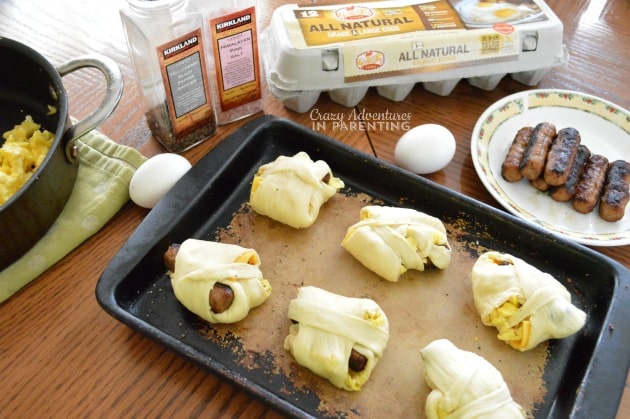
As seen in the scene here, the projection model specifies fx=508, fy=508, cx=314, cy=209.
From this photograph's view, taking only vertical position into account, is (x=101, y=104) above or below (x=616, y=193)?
above

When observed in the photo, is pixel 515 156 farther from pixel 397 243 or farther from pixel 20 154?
pixel 20 154

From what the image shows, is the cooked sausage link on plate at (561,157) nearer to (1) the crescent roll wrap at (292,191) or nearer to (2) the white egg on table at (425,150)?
(2) the white egg on table at (425,150)

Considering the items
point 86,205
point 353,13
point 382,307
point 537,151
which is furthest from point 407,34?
point 86,205

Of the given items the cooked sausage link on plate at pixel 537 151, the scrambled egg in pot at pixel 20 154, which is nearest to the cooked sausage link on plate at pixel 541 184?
the cooked sausage link on plate at pixel 537 151

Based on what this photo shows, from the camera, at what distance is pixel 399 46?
1.31 meters

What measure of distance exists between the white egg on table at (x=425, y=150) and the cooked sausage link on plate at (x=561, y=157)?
0.23 m

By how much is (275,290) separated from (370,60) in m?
0.66

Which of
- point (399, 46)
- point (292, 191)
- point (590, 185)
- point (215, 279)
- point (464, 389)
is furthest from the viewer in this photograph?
point (399, 46)

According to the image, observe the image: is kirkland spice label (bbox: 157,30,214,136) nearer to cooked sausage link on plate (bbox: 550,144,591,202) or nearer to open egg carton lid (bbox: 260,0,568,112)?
open egg carton lid (bbox: 260,0,568,112)

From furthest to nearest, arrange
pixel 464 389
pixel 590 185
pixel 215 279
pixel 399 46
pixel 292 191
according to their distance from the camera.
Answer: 1. pixel 399 46
2. pixel 590 185
3. pixel 292 191
4. pixel 215 279
5. pixel 464 389

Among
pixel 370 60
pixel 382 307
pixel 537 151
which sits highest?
pixel 370 60

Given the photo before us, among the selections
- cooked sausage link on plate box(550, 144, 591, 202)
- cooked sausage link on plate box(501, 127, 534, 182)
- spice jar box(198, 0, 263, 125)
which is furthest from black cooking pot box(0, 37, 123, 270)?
cooked sausage link on plate box(550, 144, 591, 202)

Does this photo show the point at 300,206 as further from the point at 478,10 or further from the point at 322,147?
the point at 478,10

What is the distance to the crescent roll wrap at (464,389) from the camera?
825 mm
